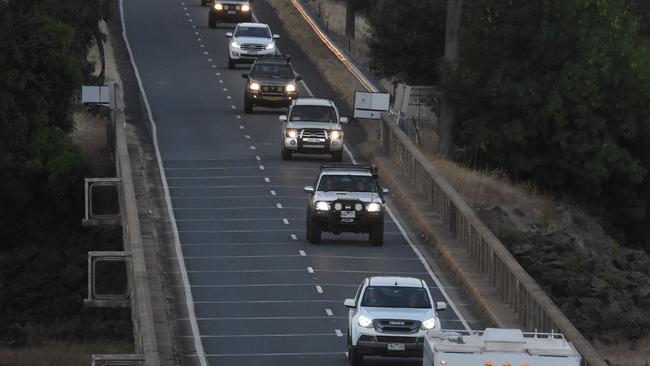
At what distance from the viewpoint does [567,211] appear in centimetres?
5841

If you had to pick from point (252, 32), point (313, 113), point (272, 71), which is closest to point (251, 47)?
point (252, 32)

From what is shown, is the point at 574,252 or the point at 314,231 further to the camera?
the point at 574,252

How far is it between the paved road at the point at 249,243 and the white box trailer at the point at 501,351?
7.00m

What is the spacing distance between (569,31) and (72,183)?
58.4 feet

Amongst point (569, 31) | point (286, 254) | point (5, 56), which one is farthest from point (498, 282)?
point (569, 31)

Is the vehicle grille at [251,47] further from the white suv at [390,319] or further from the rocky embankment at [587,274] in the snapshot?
the white suv at [390,319]

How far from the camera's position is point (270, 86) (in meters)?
64.9

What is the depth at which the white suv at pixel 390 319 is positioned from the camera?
30.5 m

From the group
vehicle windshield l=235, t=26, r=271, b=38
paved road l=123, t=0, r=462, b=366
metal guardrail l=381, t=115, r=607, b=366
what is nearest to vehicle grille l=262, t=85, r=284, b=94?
paved road l=123, t=0, r=462, b=366

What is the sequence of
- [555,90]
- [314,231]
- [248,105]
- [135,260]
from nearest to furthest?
1. [135,260]
2. [314,231]
3. [555,90]
4. [248,105]

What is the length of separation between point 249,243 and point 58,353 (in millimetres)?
5478

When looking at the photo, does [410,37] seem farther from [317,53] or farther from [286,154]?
[286,154]

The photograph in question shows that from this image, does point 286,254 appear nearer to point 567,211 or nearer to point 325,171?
point 325,171

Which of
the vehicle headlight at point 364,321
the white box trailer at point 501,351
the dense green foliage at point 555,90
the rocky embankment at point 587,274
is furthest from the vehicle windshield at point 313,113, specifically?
the white box trailer at point 501,351
